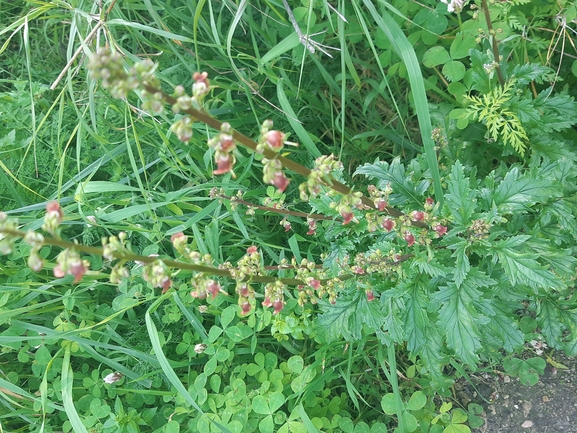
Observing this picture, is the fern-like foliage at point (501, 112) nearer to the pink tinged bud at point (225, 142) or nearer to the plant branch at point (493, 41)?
the plant branch at point (493, 41)

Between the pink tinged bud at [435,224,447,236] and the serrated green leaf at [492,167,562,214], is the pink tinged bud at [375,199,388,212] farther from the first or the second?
the serrated green leaf at [492,167,562,214]

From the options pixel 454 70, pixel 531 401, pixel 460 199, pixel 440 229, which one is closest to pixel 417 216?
pixel 440 229

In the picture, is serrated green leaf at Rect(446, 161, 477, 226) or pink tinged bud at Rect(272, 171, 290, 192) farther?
serrated green leaf at Rect(446, 161, 477, 226)

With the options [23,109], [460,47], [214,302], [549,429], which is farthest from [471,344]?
[23,109]

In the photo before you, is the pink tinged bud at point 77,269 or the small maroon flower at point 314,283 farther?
the small maroon flower at point 314,283

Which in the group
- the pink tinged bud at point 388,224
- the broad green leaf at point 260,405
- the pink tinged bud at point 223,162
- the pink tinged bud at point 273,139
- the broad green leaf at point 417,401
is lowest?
the broad green leaf at point 260,405

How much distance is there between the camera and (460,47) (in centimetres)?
236

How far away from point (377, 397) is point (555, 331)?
94cm

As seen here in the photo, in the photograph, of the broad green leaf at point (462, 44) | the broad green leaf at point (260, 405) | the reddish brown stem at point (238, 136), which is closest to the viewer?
the reddish brown stem at point (238, 136)

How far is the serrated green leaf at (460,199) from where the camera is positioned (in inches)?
67.0

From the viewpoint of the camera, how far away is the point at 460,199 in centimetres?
173

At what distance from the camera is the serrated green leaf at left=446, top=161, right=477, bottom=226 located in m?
1.70

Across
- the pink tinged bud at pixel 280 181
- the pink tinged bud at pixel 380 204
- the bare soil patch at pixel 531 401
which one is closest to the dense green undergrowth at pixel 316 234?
the pink tinged bud at pixel 380 204

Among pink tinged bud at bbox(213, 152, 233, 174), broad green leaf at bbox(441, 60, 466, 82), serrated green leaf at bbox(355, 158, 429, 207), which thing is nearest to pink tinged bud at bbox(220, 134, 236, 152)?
pink tinged bud at bbox(213, 152, 233, 174)
